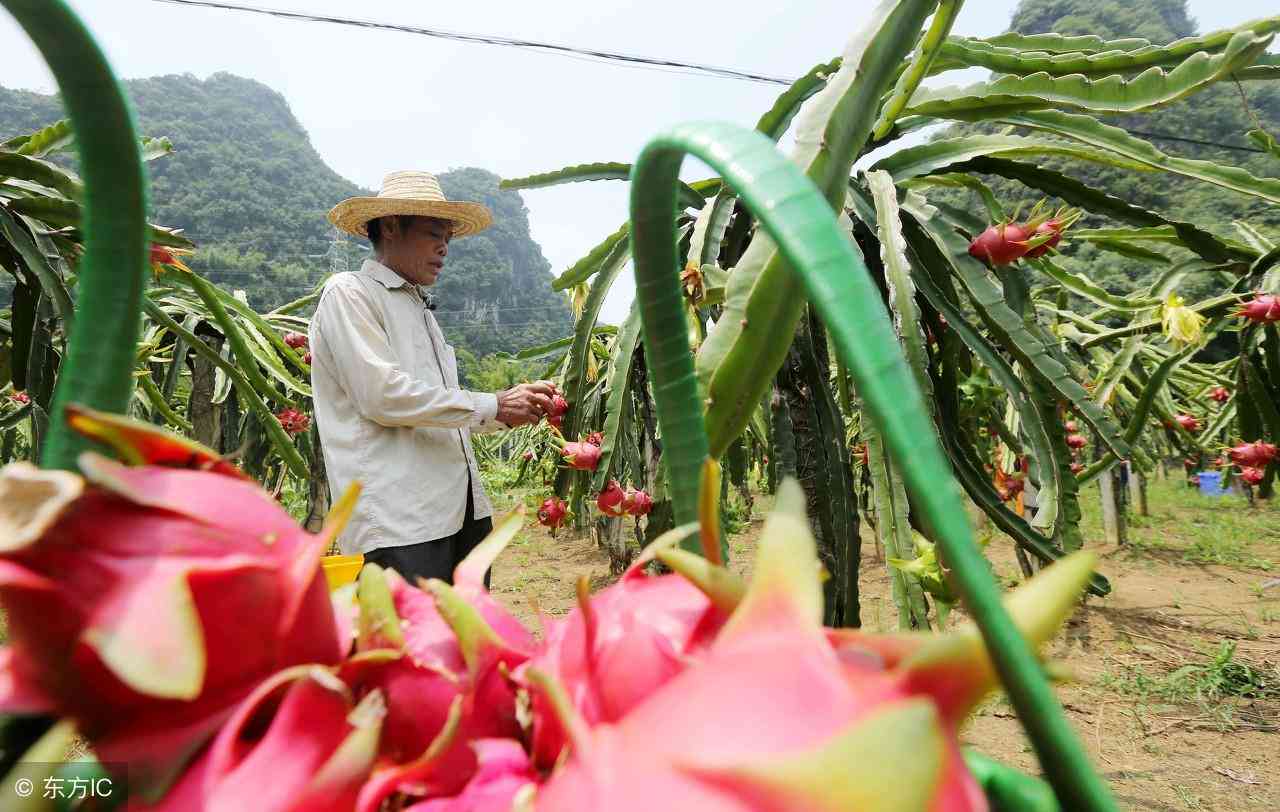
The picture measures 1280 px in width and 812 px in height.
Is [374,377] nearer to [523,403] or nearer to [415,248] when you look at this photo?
[523,403]

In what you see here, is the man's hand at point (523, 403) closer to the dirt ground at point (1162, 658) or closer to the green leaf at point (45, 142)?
the dirt ground at point (1162, 658)

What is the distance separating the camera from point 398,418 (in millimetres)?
1272

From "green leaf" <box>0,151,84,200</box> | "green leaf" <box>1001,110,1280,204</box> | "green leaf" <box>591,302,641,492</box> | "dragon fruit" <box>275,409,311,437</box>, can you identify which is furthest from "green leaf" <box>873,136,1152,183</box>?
"dragon fruit" <box>275,409,311,437</box>

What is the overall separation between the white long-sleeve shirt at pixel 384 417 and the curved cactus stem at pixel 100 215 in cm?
105

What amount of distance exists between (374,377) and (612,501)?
1.55ft

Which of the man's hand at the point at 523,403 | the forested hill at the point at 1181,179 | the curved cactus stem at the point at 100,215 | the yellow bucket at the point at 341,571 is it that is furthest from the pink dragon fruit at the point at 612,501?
the forested hill at the point at 1181,179

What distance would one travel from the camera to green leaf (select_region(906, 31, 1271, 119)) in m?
0.80

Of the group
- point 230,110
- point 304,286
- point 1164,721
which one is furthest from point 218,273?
point 1164,721

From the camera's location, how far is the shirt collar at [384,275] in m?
1.43

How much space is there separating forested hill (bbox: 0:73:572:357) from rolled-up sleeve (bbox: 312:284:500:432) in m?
21.5

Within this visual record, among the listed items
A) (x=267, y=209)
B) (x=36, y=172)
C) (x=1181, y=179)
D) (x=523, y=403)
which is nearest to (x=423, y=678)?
(x=523, y=403)

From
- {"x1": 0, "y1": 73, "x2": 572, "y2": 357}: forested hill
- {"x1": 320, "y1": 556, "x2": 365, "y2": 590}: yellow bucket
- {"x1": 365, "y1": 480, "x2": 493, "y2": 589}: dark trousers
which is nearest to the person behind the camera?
{"x1": 320, "y1": 556, "x2": 365, "y2": 590}: yellow bucket

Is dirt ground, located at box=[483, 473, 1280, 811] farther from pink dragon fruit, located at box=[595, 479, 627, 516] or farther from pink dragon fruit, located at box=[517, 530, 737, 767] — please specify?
pink dragon fruit, located at box=[517, 530, 737, 767]

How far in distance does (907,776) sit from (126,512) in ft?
0.58
